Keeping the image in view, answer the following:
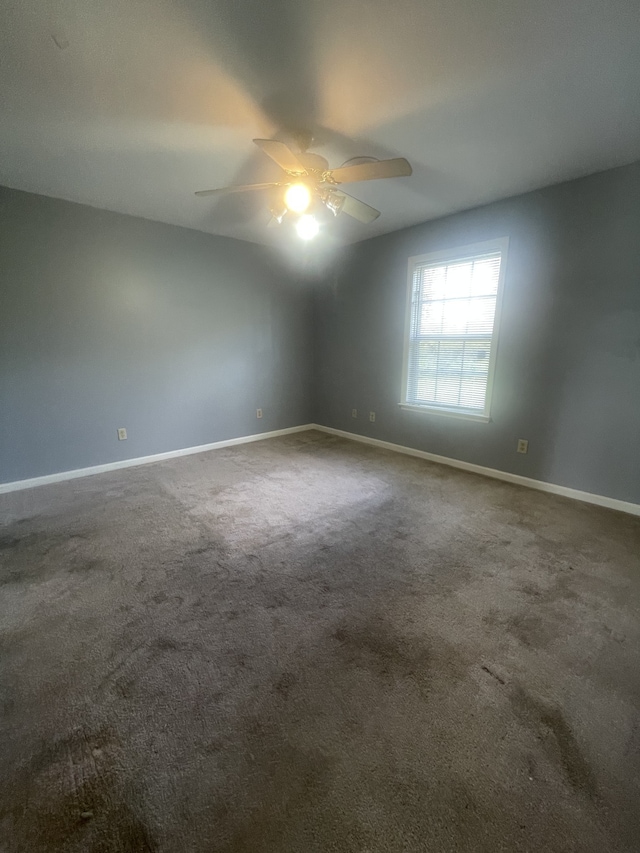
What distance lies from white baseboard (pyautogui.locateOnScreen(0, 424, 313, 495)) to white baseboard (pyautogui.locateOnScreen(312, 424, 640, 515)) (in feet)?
4.47

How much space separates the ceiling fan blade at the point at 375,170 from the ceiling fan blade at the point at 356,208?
Result: 0.28m

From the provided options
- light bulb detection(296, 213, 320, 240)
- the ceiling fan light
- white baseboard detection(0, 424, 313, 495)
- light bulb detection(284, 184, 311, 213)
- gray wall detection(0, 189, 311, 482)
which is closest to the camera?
light bulb detection(284, 184, 311, 213)

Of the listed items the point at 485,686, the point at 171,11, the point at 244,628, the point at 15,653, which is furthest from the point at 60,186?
the point at 485,686

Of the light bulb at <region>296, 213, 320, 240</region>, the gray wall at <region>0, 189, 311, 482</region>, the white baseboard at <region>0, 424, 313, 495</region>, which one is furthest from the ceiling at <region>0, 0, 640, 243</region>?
the white baseboard at <region>0, 424, 313, 495</region>

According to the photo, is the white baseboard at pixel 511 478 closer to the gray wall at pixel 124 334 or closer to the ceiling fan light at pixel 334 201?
the gray wall at pixel 124 334

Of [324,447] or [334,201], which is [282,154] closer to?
[334,201]

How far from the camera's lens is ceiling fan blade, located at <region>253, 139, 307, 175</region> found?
1749 mm

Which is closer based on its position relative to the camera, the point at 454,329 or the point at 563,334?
the point at 563,334

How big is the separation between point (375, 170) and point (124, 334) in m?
2.83

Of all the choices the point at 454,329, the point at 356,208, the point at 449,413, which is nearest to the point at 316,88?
the point at 356,208

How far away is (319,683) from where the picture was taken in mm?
1344

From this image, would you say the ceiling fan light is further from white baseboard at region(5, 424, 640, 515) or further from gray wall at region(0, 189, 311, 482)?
white baseboard at region(5, 424, 640, 515)

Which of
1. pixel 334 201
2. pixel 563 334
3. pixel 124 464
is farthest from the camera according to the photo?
pixel 124 464

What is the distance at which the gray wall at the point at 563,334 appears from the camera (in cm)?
257
